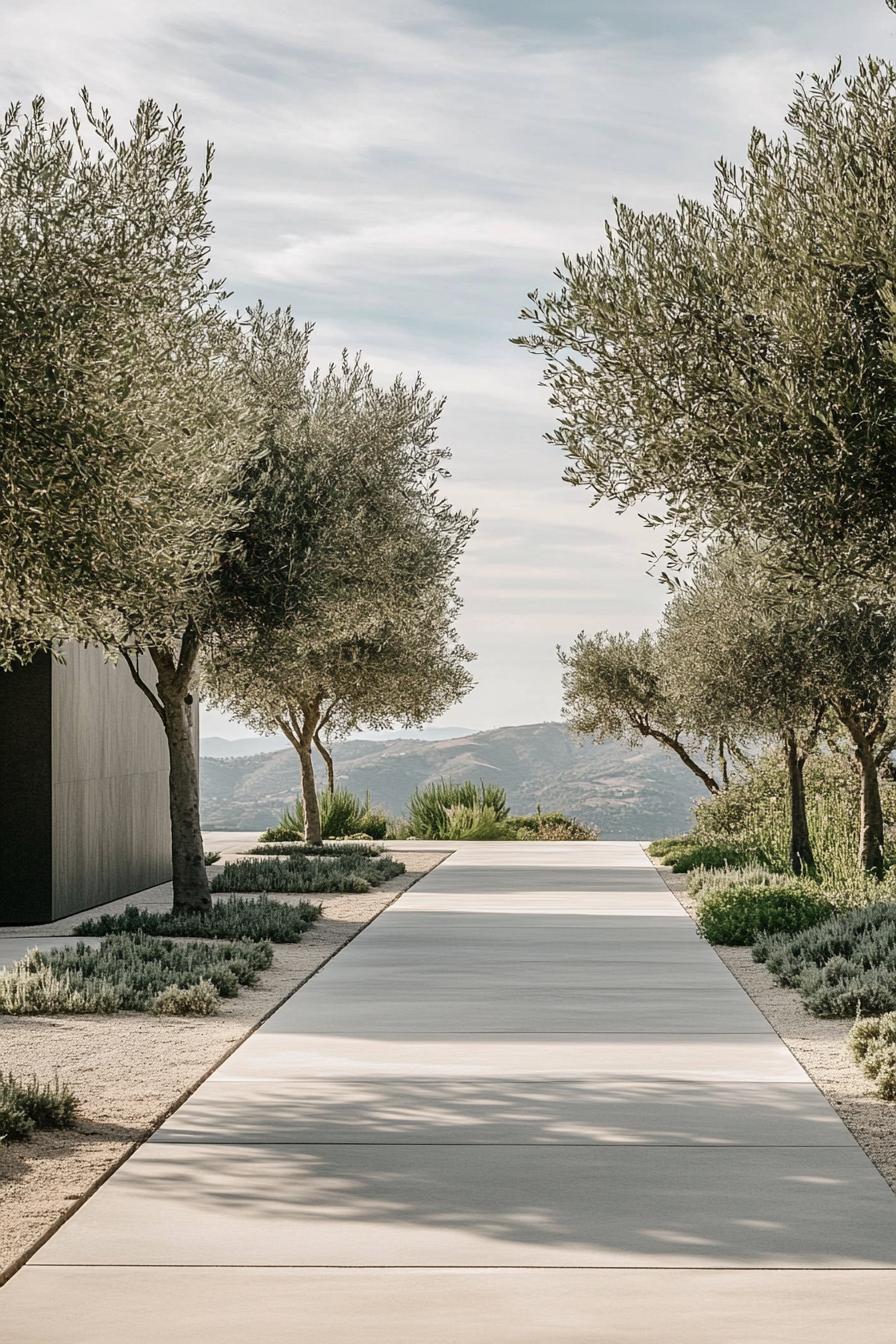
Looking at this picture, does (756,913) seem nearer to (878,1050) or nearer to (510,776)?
(878,1050)

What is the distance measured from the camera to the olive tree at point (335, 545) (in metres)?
15.0

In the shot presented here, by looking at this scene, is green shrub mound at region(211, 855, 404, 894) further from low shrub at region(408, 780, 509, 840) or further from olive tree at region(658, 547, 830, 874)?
low shrub at region(408, 780, 509, 840)

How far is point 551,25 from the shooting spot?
11.2m

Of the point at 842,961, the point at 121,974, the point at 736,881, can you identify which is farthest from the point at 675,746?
the point at 121,974

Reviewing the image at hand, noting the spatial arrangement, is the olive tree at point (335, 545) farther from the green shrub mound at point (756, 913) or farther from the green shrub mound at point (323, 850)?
the green shrub mound at point (756, 913)

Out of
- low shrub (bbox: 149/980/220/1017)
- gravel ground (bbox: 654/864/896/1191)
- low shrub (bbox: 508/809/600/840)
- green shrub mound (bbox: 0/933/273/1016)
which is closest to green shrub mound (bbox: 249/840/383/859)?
low shrub (bbox: 508/809/600/840)

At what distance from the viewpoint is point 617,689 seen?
102 feet

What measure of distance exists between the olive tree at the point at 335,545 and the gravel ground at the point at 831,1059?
18.1ft

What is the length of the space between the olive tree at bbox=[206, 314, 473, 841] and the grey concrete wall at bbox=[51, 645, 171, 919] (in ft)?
4.67

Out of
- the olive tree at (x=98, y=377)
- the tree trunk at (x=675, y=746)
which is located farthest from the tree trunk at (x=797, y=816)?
the olive tree at (x=98, y=377)

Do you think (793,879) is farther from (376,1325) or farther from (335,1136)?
(376,1325)

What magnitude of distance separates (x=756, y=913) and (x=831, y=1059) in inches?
→ 233

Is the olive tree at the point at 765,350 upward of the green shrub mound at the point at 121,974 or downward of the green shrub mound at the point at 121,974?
upward

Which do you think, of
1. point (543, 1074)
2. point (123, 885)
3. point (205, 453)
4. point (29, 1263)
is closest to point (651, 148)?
point (205, 453)
